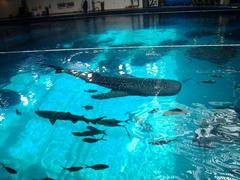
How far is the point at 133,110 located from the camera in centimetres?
469

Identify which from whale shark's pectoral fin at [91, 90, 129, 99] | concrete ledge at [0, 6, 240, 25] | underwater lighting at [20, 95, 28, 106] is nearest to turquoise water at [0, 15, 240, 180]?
underwater lighting at [20, 95, 28, 106]

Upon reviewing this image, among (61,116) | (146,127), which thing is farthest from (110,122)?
(61,116)

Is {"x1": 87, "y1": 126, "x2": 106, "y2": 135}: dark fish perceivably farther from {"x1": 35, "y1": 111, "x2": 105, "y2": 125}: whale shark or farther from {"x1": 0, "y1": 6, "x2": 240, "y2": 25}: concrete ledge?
{"x1": 0, "y1": 6, "x2": 240, "y2": 25}: concrete ledge

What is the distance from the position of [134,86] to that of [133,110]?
786 mm

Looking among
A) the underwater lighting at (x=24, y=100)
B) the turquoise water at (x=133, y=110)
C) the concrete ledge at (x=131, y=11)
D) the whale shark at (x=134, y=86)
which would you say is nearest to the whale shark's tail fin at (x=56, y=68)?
the turquoise water at (x=133, y=110)

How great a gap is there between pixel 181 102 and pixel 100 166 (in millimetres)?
2022

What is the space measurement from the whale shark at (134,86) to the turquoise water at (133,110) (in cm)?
15

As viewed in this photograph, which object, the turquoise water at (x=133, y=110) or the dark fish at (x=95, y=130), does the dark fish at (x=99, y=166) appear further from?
the dark fish at (x=95, y=130)

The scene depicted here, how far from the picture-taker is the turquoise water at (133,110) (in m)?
3.37

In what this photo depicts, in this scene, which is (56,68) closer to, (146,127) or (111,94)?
(111,94)

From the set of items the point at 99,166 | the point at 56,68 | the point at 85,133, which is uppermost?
the point at 56,68

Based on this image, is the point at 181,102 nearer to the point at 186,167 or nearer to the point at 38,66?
the point at 186,167

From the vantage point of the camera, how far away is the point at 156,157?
3469 millimetres

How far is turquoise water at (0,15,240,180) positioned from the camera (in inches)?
133
